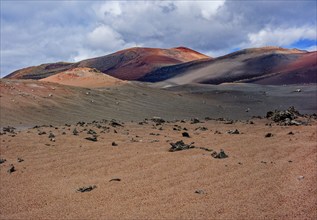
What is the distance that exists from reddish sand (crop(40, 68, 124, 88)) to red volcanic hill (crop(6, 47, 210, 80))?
1094 inches

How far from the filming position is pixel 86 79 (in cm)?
2666

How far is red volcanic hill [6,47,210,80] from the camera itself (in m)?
60.8

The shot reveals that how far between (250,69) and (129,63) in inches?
988

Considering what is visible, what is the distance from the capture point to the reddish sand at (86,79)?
2486 centimetres

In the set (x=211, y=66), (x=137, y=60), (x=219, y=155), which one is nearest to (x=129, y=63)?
(x=137, y=60)

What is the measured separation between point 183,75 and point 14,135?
138ft

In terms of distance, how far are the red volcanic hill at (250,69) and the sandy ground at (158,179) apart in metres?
30.0

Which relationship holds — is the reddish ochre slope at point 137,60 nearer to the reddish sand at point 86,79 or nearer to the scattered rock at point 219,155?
the reddish sand at point 86,79

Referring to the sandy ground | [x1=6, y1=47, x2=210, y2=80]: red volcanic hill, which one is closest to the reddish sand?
the sandy ground

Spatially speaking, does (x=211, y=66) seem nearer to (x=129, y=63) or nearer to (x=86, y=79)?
(x=129, y=63)

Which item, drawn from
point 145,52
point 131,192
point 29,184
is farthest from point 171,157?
point 145,52

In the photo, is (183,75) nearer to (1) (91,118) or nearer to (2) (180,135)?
(1) (91,118)

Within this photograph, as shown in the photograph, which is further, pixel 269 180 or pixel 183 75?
pixel 183 75

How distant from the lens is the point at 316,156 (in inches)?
245
